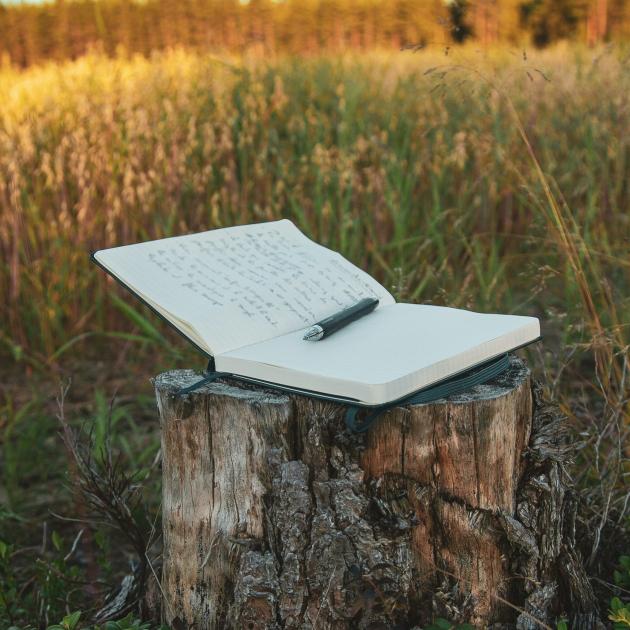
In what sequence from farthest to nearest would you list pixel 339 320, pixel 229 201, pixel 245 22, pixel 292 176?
pixel 245 22
pixel 229 201
pixel 292 176
pixel 339 320

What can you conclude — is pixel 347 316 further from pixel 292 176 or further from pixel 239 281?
pixel 292 176

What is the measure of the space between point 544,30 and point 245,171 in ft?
82.4

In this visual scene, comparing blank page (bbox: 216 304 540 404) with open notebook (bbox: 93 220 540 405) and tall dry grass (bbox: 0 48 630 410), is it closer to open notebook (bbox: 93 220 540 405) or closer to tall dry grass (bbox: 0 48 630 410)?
open notebook (bbox: 93 220 540 405)

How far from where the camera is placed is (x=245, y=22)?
28.8 meters

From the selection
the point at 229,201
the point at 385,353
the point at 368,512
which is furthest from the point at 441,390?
the point at 229,201

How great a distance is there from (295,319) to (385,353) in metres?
0.25

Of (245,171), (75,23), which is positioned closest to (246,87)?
(245,171)

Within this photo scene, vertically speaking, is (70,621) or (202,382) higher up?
(202,382)

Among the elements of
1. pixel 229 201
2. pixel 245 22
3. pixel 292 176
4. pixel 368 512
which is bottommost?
pixel 245 22

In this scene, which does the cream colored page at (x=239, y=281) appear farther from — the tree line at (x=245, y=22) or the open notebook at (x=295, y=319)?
the tree line at (x=245, y=22)

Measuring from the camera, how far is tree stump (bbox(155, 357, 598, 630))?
1425 mm

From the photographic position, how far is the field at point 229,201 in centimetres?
313

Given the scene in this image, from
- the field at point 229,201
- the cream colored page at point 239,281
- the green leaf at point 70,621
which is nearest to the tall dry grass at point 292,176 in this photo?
the field at point 229,201

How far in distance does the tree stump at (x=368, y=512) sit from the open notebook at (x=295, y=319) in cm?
7
